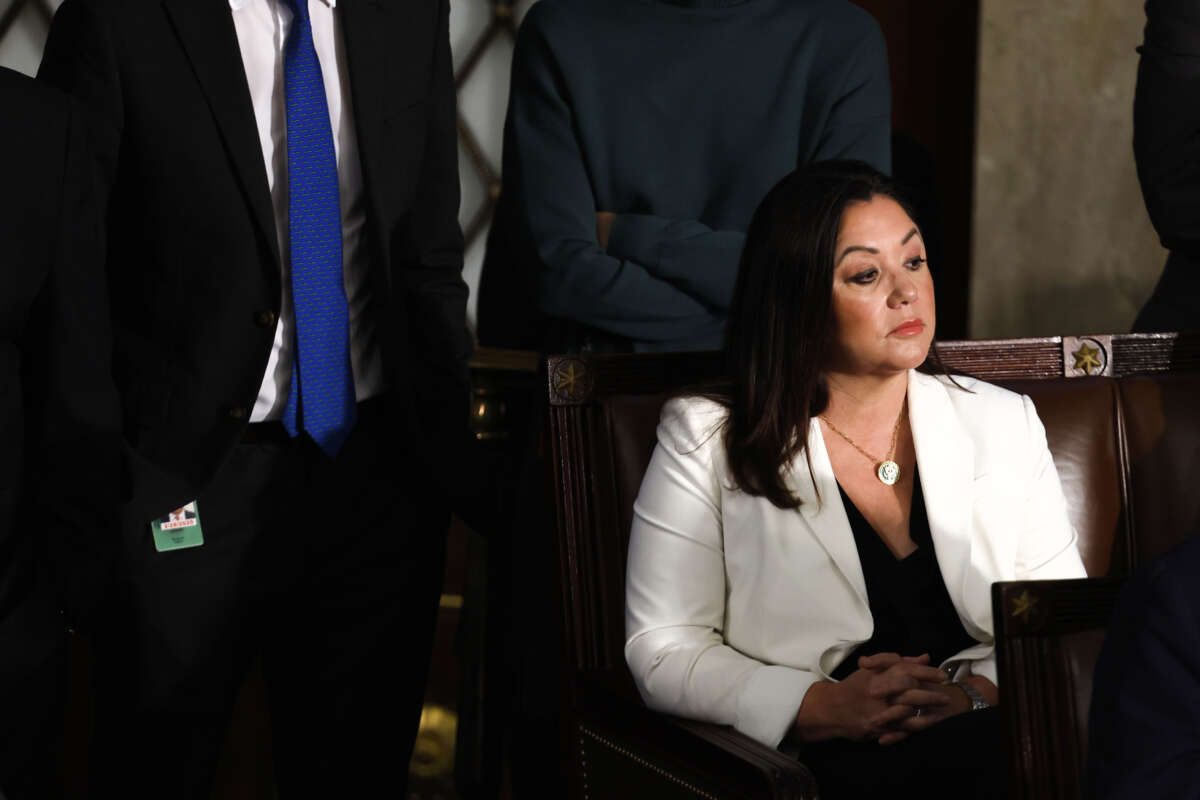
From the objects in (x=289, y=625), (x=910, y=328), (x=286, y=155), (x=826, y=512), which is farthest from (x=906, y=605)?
(x=286, y=155)

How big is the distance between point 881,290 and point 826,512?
0.77ft

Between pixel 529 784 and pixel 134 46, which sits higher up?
pixel 134 46

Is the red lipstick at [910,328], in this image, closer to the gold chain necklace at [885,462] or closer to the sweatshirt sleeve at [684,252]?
the gold chain necklace at [885,462]

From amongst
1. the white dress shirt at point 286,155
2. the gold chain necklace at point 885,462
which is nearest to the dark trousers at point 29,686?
the white dress shirt at point 286,155

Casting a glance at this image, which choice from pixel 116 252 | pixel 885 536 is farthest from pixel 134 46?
pixel 885 536

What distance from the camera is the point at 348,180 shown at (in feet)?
5.30

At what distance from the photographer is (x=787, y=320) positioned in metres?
1.51

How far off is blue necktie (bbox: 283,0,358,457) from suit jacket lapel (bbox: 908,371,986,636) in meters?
0.64

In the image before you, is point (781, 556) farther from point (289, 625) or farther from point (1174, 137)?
point (1174, 137)

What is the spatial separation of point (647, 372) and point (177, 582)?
0.56m

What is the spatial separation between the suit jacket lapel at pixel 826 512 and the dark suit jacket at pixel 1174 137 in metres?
0.64

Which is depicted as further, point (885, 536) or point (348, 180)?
point (348, 180)

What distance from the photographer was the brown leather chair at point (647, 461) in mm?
1509

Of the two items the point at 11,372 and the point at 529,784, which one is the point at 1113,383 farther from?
the point at 11,372
